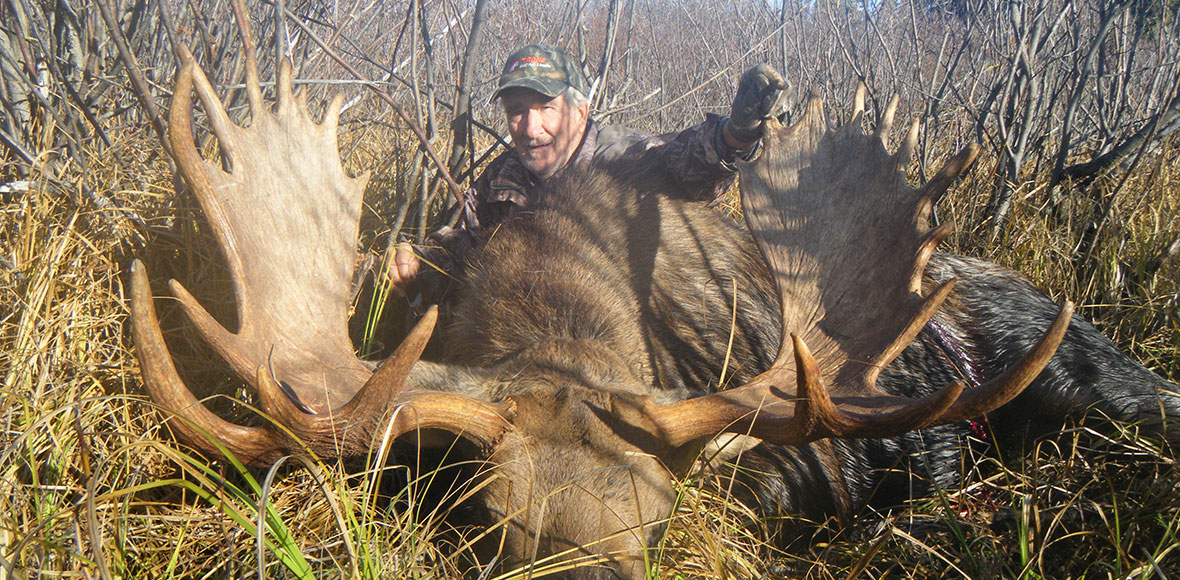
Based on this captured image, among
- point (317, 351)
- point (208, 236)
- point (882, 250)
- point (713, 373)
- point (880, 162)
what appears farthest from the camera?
point (208, 236)

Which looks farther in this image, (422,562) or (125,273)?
(125,273)

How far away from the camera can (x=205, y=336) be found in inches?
88.0

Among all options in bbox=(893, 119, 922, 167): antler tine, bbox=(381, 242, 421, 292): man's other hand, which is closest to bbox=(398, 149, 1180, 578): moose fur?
bbox=(381, 242, 421, 292): man's other hand

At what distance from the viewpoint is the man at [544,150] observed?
3539 mm

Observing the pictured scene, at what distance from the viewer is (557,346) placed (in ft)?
8.64

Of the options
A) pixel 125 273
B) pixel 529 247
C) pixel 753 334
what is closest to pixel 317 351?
pixel 529 247

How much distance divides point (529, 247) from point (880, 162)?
4.46 feet

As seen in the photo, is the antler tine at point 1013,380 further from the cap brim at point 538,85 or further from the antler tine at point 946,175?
the cap brim at point 538,85

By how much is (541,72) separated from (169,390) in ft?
8.10

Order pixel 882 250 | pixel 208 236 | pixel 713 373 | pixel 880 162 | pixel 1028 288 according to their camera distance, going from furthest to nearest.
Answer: pixel 1028 288 < pixel 208 236 < pixel 713 373 < pixel 880 162 < pixel 882 250

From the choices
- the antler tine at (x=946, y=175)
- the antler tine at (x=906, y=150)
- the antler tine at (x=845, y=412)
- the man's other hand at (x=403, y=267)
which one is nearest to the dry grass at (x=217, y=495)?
the antler tine at (x=845, y=412)

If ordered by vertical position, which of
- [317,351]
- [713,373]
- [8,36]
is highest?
[8,36]

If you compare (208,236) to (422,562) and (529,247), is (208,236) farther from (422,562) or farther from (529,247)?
(422,562)

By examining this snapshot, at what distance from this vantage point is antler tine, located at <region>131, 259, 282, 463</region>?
1937 millimetres
